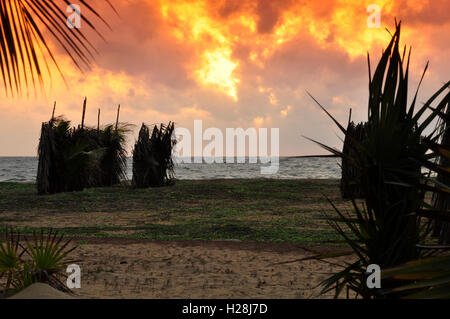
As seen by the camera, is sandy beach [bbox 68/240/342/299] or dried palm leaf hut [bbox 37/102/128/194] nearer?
sandy beach [bbox 68/240/342/299]

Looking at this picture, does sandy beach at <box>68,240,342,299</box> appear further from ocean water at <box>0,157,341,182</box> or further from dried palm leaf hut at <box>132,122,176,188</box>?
ocean water at <box>0,157,341,182</box>

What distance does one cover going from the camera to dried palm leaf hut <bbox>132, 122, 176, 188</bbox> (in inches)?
822

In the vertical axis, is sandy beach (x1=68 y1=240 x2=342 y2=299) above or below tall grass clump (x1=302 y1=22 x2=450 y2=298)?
below

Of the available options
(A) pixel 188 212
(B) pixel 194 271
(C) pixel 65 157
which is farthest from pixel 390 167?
(C) pixel 65 157

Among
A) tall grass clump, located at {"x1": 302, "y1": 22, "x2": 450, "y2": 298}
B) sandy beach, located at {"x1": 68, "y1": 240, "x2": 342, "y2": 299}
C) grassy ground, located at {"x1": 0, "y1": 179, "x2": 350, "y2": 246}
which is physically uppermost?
tall grass clump, located at {"x1": 302, "y1": 22, "x2": 450, "y2": 298}

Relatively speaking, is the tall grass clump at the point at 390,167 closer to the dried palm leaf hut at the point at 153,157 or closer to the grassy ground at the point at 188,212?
the grassy ground at the point at 188,212

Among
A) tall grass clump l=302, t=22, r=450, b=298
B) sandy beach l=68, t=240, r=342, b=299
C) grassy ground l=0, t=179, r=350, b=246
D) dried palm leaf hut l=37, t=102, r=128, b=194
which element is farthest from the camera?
dried palm leaf hut l=37, t=102, r=128, b=194

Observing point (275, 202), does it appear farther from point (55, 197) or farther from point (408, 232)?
point (408, 232)

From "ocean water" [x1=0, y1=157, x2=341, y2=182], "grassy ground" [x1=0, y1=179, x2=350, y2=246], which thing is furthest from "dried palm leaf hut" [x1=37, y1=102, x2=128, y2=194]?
"ocean water" [x1=0, y1=157, x2=341, y2=182]

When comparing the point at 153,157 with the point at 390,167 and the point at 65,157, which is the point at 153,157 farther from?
the point at 390,167

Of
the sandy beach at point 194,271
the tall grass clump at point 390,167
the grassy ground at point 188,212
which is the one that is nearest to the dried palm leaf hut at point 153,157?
the grassy ground at point 188,212

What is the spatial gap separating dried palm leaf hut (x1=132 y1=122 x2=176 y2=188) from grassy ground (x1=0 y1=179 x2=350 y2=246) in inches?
43.6

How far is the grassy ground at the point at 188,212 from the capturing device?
33.2 ft

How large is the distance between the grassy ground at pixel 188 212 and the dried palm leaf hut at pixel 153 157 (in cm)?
111
